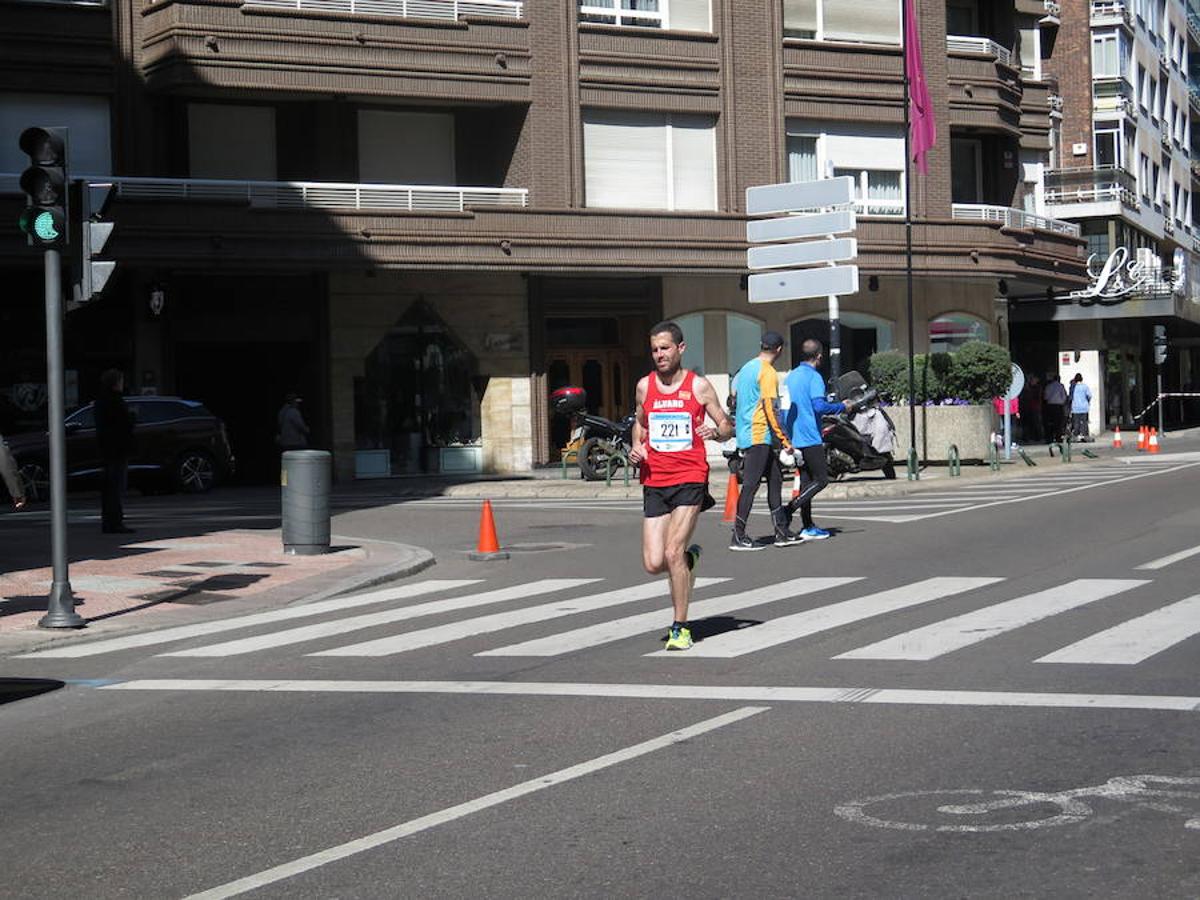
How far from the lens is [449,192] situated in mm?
34438

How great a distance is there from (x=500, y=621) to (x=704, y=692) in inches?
143

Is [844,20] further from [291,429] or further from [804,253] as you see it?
[291,429]

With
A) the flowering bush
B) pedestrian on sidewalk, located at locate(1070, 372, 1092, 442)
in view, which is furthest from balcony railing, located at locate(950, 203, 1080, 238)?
the flowering bush

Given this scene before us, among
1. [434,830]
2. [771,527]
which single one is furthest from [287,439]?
[434,830]

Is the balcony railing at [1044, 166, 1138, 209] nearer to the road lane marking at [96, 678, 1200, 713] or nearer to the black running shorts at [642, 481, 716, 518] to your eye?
the black running shorts at [642, 481, 716, 518]

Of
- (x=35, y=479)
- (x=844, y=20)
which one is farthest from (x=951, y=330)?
(x=35, y=479)

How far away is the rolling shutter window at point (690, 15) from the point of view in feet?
119

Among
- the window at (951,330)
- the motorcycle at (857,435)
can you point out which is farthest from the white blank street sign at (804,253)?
the window at (951,330)

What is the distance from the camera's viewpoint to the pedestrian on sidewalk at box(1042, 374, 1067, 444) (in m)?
45.5

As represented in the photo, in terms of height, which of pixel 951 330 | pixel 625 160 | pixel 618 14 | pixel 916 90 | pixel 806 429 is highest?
pixel 618 14

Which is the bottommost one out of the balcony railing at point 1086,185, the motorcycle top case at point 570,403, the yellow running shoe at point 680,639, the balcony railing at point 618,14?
the yellow running shoe at point 680,639

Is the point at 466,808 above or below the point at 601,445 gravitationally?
below

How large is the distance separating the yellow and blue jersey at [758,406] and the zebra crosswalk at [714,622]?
2.44 meters

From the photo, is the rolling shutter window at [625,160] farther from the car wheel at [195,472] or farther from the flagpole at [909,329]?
the car wheel at [195,472]
